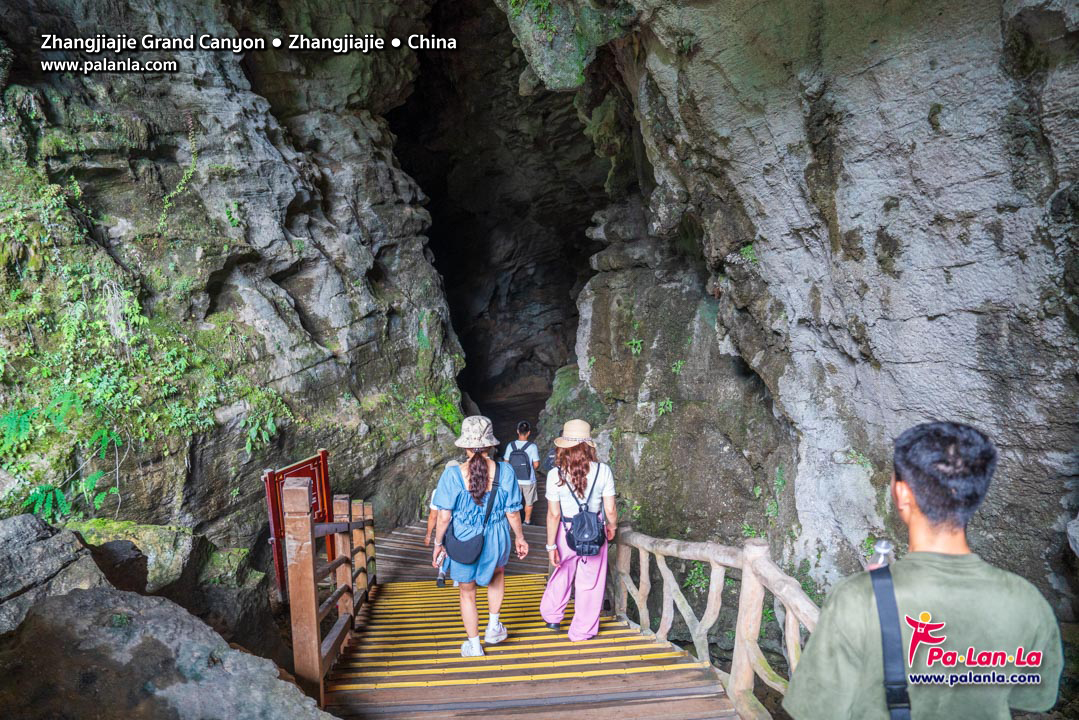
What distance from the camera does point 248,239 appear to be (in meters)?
9.25

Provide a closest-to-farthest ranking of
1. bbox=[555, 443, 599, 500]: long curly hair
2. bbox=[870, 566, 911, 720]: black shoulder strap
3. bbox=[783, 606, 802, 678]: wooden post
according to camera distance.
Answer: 1. bbox=[870, 566, 911, 720]: black shoulder strap
2. bbox=[783, 606, 802, 678]: wooden post
3. bbox=[555, 443, 599, 500]: long curly hair

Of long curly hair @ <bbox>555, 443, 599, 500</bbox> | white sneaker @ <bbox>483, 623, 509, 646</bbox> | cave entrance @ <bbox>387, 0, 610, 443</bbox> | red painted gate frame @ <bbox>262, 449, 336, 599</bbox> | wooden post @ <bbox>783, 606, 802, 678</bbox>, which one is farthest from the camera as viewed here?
cave entrance @ <bbox>387, 0, 610, 443</bbox>

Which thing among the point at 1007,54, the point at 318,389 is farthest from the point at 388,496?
the point at 1007,54

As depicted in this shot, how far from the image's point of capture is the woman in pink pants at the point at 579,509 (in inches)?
161

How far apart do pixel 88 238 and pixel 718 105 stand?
324 inches

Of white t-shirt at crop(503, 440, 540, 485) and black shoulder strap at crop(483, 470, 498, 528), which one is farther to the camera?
white t-shirt at crop(503, 440, 540, 485)

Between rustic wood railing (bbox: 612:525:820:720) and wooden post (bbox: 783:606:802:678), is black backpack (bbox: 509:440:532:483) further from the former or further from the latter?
wooden post (bbox: 783:606:802:678)

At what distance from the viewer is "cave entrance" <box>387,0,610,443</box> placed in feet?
47.4

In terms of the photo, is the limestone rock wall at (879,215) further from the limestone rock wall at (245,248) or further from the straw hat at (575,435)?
the limestone rock wall at (245,248)

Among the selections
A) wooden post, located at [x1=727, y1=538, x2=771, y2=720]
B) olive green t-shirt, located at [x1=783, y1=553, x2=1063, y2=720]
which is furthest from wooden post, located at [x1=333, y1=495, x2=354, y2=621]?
olive green t-shirt, located at [x1=783, y1=553, x2=1063, y2=720]

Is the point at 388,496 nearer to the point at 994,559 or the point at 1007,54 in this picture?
the point at 994,559

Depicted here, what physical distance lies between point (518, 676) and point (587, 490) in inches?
49.1

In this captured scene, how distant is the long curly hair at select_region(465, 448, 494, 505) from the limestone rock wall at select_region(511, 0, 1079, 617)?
445 cm

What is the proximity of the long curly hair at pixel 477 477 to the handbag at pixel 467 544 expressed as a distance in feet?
0.25
